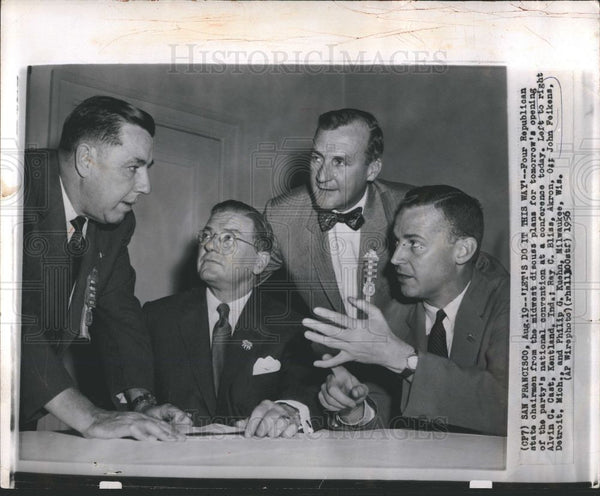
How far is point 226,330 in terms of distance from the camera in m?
2.27

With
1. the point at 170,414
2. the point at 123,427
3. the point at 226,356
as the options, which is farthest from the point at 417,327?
the point at 123,427

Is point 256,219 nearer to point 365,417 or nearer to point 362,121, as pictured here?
point 362,121

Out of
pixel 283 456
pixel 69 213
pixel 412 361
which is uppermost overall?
pixel 69 213

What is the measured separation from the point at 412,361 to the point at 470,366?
0.19m

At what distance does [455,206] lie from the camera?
2252mm

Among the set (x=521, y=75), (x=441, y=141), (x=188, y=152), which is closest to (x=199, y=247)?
(x=188, y=152)

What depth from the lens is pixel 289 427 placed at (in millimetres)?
2250

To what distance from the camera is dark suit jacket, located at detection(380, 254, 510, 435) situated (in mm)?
2240

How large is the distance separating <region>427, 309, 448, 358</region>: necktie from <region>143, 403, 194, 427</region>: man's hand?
850 millimetres

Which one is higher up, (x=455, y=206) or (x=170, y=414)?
(x=455, y=206)

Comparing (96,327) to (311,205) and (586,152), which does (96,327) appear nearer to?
(311,205)

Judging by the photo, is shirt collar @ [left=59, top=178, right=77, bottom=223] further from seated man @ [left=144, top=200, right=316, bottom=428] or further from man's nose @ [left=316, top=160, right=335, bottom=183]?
man's nose @ [left=316, top=160, right=335, bottom=183]

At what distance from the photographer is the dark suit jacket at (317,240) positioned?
2.26 metres

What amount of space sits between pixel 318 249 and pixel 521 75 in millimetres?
911
